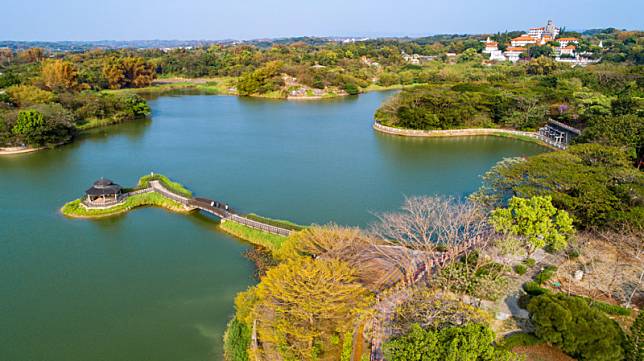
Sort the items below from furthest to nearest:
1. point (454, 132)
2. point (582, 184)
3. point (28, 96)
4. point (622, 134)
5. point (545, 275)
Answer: point (28, 96) < point (454, 132) < point (622, 134) < point (582, 184) < point (545, 275)

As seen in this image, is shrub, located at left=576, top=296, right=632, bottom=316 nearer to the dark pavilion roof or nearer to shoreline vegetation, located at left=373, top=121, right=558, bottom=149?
the dark pavilion roof

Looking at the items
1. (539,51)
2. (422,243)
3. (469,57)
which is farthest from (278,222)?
(539,51)

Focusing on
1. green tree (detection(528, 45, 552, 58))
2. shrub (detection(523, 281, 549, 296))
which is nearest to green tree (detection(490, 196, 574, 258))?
shrub (detection(523, 281, 549, 296))

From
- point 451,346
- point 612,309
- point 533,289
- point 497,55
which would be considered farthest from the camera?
point 497,55

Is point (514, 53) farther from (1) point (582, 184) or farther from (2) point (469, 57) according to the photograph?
(1) point (582, 184)

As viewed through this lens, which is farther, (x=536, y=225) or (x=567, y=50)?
→ (x=567, y=50)

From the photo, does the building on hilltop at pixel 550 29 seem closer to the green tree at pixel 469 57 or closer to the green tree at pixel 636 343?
the green tree at pixel 469 57
